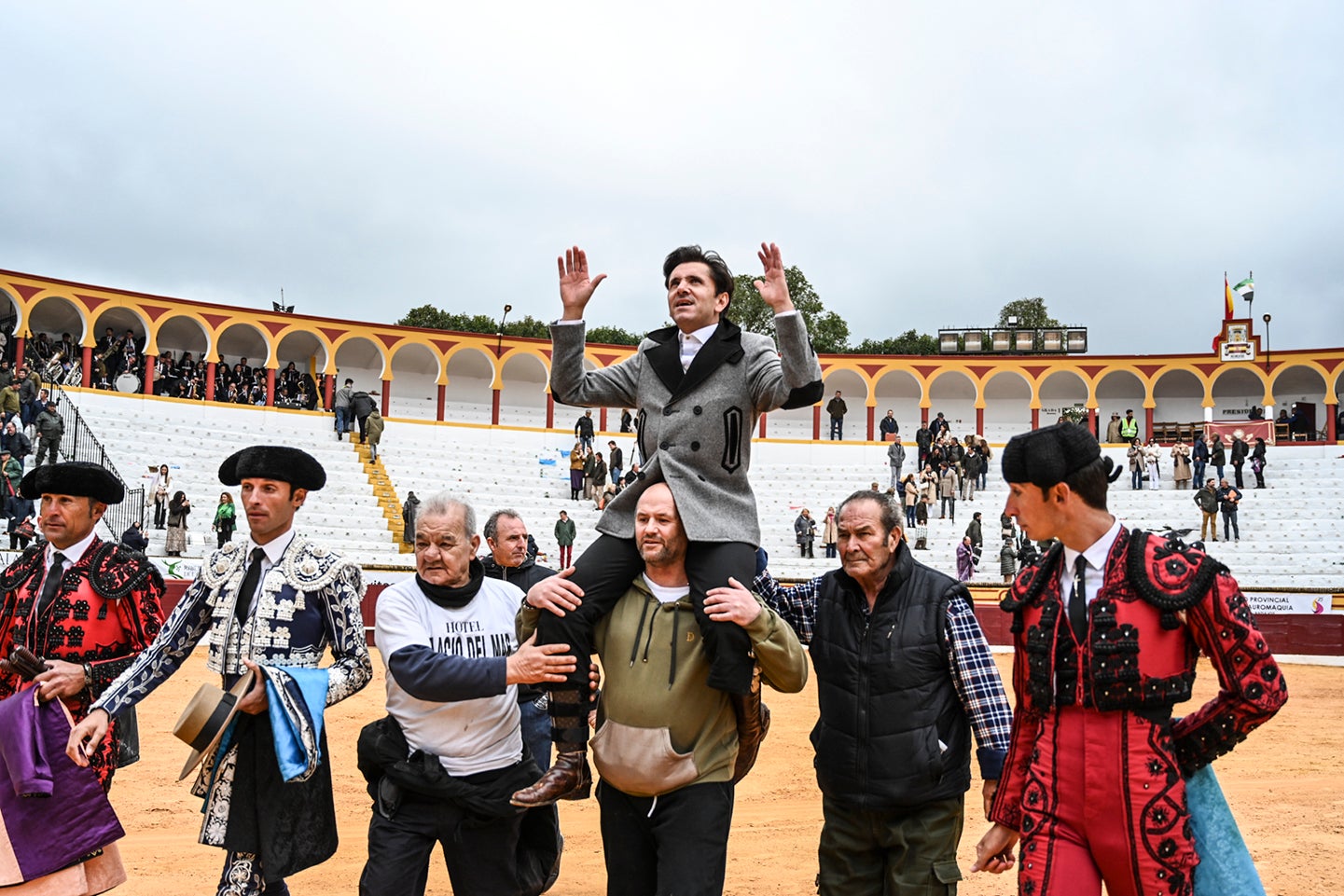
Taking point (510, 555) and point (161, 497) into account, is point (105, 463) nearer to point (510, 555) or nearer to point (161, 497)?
point (161, 497)

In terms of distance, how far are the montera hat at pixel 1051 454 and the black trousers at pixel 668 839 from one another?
1331 millimetres

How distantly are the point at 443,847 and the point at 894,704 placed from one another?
1583 mm

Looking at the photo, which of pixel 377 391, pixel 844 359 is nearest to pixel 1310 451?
pixel 844 359

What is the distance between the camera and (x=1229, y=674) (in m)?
2.68

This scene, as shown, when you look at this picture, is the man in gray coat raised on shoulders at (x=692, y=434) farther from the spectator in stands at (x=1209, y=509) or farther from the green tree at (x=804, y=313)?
the green tree at (x=804, y=313)

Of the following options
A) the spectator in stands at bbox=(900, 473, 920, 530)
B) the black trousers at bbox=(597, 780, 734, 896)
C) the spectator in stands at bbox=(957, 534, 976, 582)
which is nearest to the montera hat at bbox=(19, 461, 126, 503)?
the black trousers at bbox=(597, 780, 734, 896)

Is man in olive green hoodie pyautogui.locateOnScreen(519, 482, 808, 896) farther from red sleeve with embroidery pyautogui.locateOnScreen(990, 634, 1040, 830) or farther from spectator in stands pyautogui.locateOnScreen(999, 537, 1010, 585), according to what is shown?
spectator in stands pyautogui.locateOnScreen(999, 537, 1010, 585)

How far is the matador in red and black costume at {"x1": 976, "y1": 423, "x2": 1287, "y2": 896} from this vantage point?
8.82 feet

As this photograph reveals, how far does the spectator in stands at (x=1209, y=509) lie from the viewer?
22.0 metres

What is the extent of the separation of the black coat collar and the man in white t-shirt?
0.83m

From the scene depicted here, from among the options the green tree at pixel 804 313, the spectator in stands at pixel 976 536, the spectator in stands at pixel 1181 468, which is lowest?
the spectator in stands at pixel 976 536

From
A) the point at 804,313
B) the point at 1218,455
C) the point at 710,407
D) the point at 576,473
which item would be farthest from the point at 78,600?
the point at 804,313

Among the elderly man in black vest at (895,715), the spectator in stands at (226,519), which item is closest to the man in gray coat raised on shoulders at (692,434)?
the elderly man in black vest at (895,715)

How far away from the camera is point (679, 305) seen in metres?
3.65
